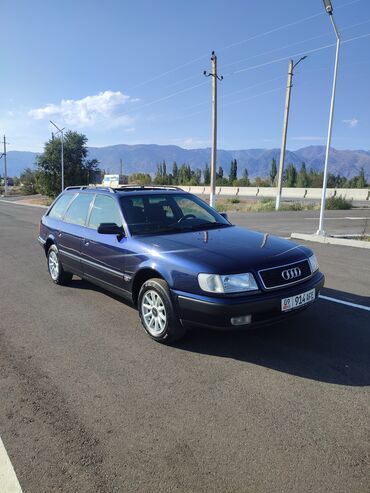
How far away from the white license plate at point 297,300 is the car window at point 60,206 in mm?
4109

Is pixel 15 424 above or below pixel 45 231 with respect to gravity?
below

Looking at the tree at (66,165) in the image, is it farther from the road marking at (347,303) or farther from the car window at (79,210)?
the road marking at (347,303)

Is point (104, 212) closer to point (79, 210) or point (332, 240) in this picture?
point (79, 210)

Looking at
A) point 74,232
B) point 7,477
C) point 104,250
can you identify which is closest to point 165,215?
point 104,250

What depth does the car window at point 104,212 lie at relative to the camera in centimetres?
517

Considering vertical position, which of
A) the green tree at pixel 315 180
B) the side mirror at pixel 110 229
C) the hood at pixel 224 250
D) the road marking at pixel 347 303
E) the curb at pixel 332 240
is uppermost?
the green tree at pixel 315 180

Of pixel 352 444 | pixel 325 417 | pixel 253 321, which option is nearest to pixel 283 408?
pixel 325 417

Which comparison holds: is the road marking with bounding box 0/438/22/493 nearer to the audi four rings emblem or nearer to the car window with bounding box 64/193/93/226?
the audi four rings emblem

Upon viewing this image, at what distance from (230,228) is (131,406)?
2.82 meters

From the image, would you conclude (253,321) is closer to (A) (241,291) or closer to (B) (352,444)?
(A) (241,291)

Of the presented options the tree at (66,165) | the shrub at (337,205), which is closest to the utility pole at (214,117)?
the shrub at (337,205)

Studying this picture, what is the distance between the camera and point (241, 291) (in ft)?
12.3

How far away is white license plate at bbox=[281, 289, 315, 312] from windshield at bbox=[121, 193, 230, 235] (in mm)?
1604

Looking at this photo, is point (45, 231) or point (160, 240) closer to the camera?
point (160, 240)
